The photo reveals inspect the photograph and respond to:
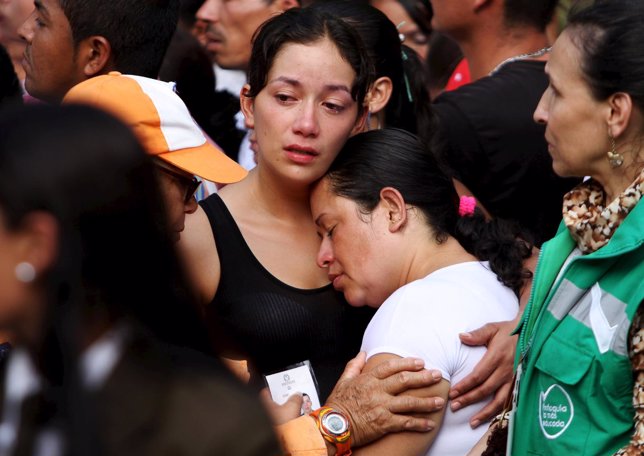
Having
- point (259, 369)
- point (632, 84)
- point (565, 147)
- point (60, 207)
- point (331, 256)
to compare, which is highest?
point (632, 84)

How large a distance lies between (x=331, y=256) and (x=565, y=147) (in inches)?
33.2

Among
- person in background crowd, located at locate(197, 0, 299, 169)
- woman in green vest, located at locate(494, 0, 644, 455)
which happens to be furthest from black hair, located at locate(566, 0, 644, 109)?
person in background crowd, located at locate(197, 0, 299, 169)

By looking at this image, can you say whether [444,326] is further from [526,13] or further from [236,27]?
[236,27]

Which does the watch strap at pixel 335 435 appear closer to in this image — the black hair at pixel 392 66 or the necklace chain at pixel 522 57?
the black hair at pixel 392 66

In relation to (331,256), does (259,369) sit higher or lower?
lower

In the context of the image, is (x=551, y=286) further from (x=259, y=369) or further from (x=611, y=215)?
(x=259, y=369)

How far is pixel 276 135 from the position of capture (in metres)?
3.02

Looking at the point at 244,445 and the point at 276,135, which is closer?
the point at 244,445

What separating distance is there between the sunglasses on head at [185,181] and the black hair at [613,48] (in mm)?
1036

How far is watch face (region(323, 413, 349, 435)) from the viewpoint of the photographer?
258 cm

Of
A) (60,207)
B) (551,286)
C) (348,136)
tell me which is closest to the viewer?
(60,207)

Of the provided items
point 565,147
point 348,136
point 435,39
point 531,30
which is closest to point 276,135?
point 348,136

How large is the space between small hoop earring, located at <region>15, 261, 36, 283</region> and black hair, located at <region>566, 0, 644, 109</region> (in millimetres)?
1516

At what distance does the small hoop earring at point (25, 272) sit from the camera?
131 cm
